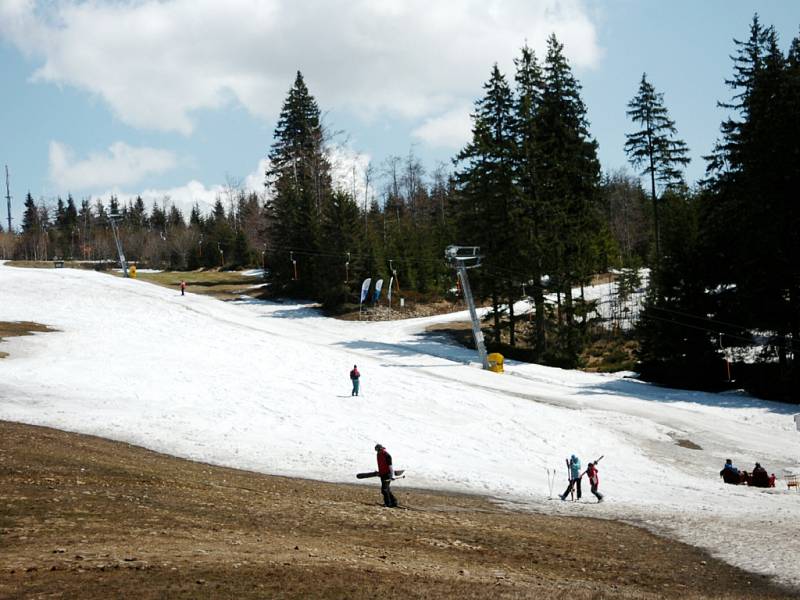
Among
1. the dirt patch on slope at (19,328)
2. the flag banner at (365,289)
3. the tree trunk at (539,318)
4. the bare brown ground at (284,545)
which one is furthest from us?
the flag banner at (365,289)

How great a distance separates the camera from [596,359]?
51.3 meters

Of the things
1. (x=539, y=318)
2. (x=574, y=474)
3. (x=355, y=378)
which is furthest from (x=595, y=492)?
(x=539, y=318)

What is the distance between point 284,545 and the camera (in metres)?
12.1

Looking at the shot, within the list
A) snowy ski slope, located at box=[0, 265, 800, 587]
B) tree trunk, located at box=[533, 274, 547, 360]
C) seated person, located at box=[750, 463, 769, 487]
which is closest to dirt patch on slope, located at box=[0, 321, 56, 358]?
snowy ski slope, located at box=[0, 265, 800, 587]

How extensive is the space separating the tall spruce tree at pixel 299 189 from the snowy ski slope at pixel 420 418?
68.7 ft

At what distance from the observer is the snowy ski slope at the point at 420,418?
21.4m

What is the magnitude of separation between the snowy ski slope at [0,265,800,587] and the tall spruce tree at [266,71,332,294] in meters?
20.9

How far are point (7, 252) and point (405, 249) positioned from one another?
97092mm

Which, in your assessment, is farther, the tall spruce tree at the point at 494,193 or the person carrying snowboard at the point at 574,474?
the tall spruce tree at the point at 494,193

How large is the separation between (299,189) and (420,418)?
52.5m

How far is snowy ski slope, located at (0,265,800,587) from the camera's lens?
21375 mm

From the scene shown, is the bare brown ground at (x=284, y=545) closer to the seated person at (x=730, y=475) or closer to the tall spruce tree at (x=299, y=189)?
the seated person at (x=730, y=475)

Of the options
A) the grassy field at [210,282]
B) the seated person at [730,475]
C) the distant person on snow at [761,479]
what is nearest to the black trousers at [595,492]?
the seated person at [730,475]

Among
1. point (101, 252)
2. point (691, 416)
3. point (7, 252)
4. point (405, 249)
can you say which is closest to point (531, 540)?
point (691, 416)
